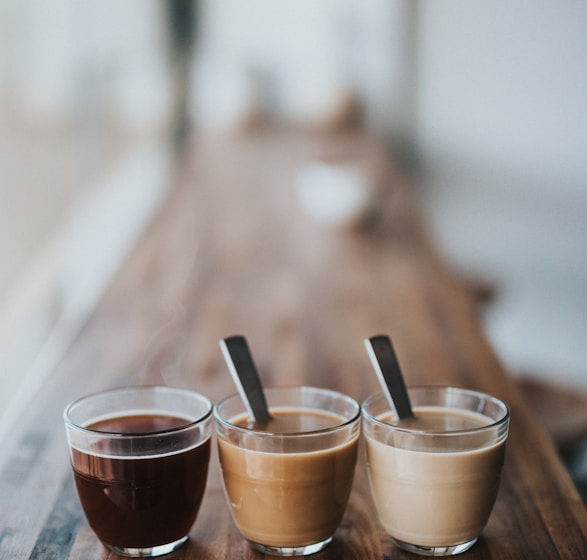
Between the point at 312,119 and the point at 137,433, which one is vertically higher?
the point at 137,433

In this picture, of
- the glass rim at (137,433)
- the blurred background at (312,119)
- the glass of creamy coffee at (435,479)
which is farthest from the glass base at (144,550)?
the blurred background at (312,119)

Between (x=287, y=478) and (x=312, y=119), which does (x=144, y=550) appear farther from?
(x=312, y=119)

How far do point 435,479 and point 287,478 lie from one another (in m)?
0.14

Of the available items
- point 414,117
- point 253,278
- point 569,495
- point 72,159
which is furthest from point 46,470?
point 414,117

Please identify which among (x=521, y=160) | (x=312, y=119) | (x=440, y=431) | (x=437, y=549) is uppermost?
(x=440, y=431)

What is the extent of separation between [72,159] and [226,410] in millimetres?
2481

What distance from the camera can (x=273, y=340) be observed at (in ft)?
5.18

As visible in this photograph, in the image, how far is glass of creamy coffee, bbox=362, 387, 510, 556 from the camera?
76 cm

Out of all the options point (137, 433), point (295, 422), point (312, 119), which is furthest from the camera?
point (312, 119)

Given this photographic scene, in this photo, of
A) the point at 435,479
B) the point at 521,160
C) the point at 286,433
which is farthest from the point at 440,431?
the point at 521,160

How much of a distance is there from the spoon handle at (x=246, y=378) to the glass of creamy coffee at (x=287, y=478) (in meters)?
0.02

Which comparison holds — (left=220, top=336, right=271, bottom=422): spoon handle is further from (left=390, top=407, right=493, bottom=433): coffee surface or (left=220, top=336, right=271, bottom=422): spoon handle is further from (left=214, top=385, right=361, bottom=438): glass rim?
(left=390, top=407, right=493, bottom=433): coffee surface

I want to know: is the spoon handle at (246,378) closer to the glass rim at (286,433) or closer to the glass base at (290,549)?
the glass rim at (286,433)

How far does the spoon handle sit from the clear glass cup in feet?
0.13
